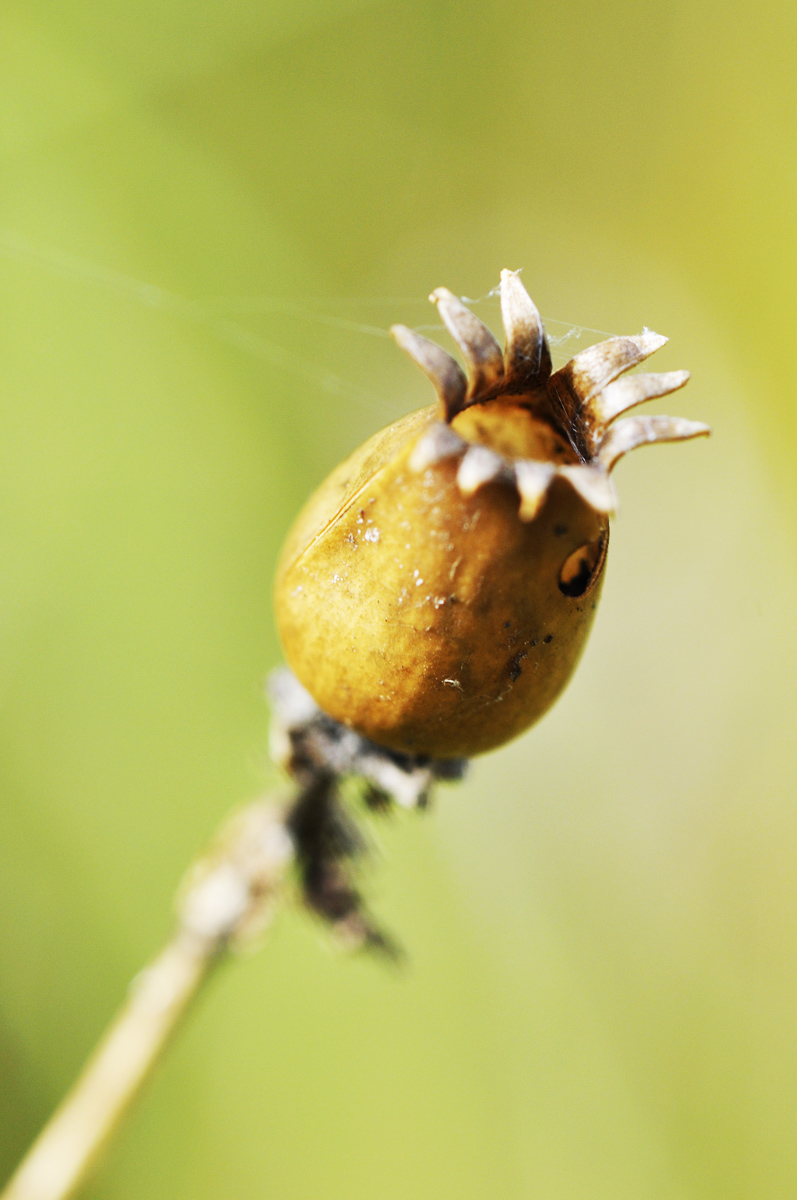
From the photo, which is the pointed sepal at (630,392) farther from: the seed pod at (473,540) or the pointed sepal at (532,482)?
the pointed sepal at (532,482)

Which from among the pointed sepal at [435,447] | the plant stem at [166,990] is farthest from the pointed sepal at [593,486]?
the plant stem at [166,990]

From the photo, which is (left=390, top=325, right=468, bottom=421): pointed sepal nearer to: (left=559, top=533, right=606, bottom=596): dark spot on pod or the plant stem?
(left=559, top=533, right=606, bottom=596): dark spot on pod

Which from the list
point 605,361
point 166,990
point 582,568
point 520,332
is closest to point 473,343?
point 520,332

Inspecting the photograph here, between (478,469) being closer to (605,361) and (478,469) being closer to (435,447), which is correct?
(435,447)

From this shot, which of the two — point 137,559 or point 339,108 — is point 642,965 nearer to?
point 137,559

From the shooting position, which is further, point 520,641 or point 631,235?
point 631,235

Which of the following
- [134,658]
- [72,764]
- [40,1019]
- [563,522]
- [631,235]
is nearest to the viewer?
[563,522]

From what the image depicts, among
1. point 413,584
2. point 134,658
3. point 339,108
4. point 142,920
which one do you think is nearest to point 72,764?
point 134,658
